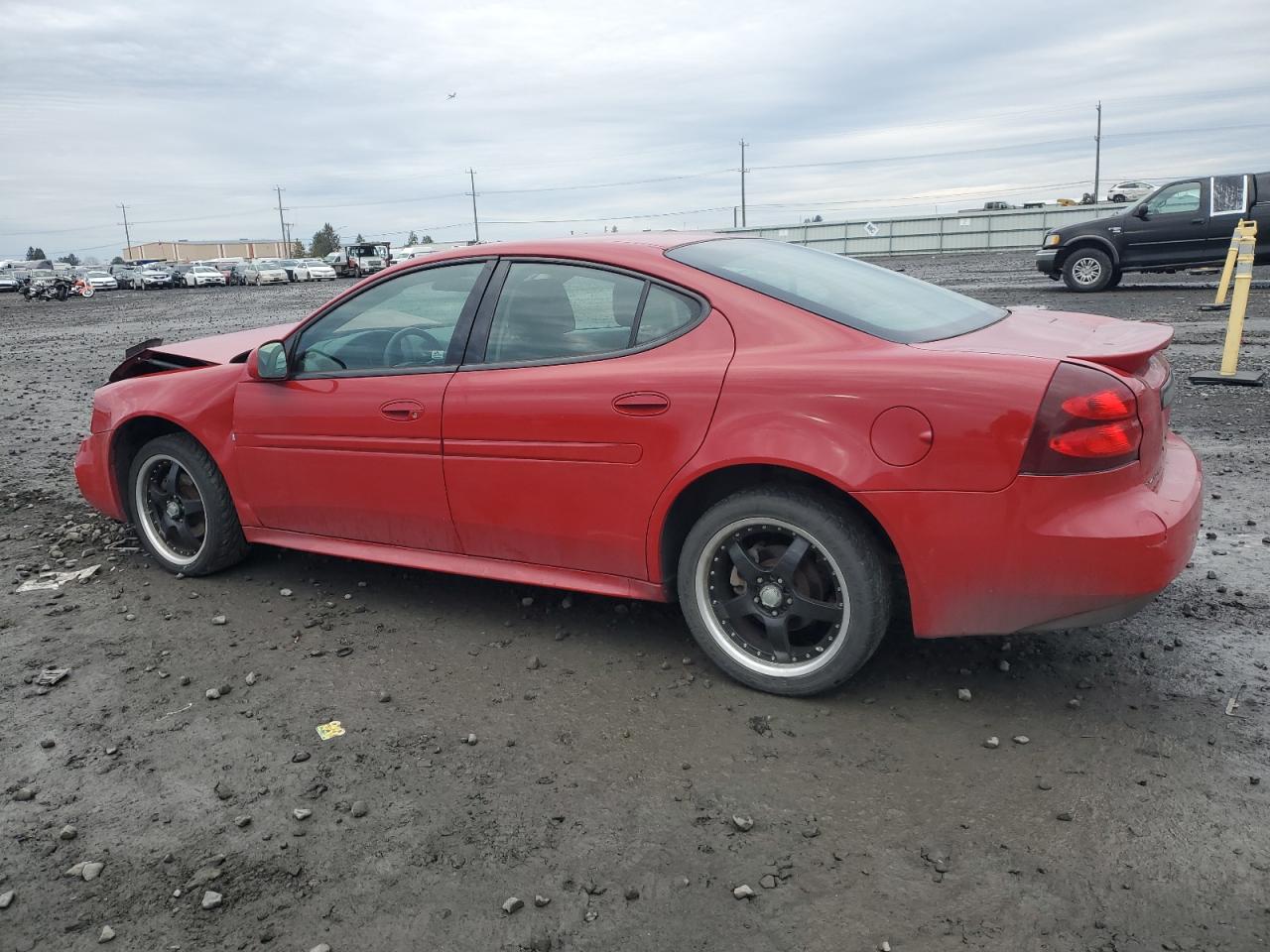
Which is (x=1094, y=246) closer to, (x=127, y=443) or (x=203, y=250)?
(x=127, y=443)

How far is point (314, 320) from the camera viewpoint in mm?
4434

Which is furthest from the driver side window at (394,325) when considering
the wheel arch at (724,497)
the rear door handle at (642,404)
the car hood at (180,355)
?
the wheel arch at (724,497)

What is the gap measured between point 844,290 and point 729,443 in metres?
0.86

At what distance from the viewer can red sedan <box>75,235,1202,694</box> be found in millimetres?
3002

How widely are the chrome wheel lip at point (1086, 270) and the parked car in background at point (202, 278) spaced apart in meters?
46.8

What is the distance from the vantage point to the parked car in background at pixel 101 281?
50.8 metres

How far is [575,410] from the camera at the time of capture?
3609 millimetres

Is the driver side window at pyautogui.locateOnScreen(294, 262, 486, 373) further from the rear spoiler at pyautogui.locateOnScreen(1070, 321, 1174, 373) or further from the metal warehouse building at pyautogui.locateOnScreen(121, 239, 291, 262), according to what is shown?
the metal warehouse building at pyautogui.locateOnScreen(121, 239, 291, 262)

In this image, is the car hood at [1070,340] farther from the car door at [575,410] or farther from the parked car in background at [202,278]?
the parked car in background at [202,278]

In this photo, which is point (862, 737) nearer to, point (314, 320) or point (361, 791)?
point (361, 791)

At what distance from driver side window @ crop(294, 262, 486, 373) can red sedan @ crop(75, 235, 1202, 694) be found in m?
0.01

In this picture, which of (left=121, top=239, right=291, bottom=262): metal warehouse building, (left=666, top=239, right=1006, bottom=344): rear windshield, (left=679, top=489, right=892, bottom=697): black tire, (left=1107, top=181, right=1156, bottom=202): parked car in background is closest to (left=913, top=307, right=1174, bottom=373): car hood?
(left=666, top=239, right=1006, bottom=344): rear windshield

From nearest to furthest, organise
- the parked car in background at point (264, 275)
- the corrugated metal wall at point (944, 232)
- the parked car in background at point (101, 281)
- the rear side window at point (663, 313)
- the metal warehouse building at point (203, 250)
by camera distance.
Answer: the rear side window at point (663, 313) < the corrugated metal wall at point (944, 232) < the parked car in background at point (101, 281) < the parked car in background at point (264, 275) < the metal warehouse building at point (203, 250)

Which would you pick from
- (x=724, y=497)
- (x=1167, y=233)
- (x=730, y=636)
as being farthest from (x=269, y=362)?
(x=1167, y=233)
